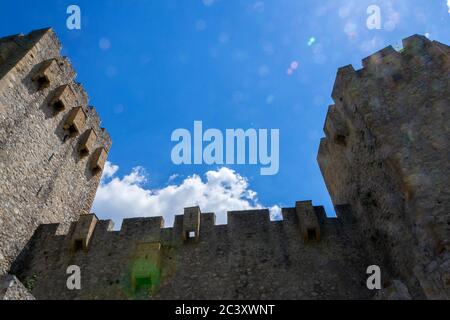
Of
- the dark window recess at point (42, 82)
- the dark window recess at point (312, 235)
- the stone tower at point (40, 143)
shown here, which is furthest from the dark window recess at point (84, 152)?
the dark window recess at point (312, 235)

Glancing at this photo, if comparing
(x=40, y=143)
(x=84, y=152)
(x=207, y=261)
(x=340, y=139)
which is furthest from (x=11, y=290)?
(x=340, y=139)

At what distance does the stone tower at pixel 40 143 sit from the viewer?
1078cm

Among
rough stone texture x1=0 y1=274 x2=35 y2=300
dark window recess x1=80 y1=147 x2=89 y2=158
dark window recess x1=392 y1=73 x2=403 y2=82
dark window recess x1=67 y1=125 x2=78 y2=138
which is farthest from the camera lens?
dark window recess x1=80 y1=147 x2=89 y2=158

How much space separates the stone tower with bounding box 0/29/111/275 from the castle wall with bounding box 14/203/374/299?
1154mm

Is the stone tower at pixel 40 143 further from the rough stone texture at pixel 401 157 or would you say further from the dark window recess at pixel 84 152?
the rough stone texture at pixel 401 157

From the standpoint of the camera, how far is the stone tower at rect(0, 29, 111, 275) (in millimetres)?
10781

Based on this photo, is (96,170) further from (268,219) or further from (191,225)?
(268,219)

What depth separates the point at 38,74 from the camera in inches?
498

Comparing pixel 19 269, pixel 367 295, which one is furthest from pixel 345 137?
pixel 19 269

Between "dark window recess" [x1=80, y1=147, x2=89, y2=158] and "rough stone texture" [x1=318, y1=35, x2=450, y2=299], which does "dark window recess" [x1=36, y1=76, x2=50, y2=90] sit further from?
"rough stone texture" [x1=318, y1=35, x2=450, y2=299]

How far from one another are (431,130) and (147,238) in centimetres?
921

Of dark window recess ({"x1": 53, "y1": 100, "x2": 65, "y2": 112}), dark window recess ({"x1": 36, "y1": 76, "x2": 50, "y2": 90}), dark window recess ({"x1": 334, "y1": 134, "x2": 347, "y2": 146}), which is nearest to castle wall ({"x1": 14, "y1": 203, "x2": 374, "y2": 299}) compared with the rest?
dark window recess ({"x1": 334, "y1": 134, "x2": 347, "y2": 146})

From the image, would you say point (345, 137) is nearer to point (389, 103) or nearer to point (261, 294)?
point (389, 103)

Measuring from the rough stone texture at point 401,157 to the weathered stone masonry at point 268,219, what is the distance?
4 centimetres
